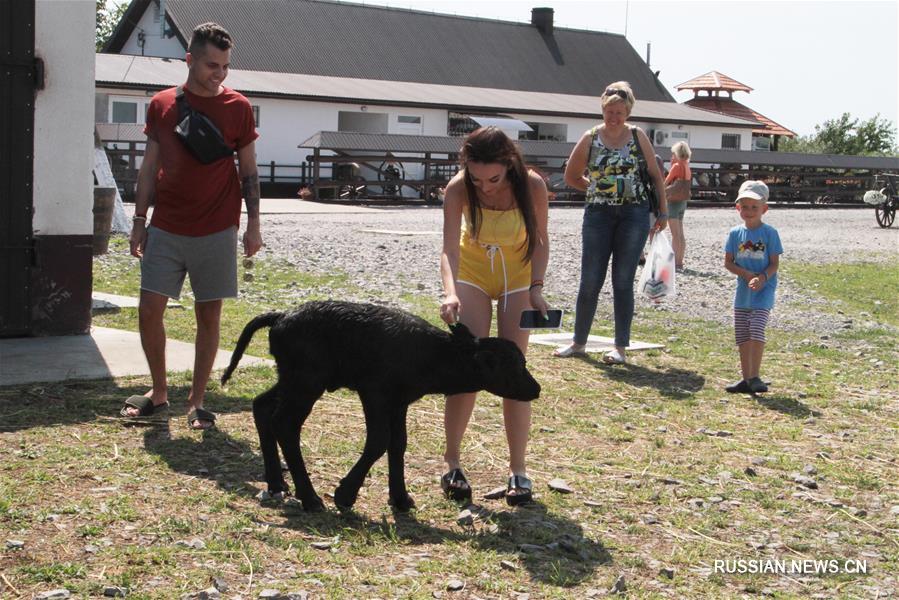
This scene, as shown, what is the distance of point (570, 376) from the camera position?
8266mm

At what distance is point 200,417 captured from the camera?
20.5ft

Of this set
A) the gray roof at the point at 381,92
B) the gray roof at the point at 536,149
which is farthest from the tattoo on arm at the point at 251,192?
the gray roof at the point at 381,92

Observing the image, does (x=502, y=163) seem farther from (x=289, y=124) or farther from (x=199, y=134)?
(x=289, y=124)

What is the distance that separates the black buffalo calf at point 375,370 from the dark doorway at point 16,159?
12.5 ft

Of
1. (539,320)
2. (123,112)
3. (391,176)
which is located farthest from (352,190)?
(539,320)

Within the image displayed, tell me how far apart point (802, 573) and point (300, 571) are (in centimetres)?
200

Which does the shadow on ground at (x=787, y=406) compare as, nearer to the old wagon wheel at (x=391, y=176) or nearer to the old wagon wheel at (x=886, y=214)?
the old wagon wheel at (x=886, y=214)

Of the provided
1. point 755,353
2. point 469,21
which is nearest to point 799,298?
point 755,353

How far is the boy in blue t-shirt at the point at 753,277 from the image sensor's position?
798cm

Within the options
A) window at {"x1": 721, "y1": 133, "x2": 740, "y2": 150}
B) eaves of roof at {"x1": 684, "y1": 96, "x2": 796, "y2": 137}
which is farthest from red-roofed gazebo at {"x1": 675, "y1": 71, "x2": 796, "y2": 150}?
window at {"x1": 721, "y1": 133, "x2": 740, "y2": 150}

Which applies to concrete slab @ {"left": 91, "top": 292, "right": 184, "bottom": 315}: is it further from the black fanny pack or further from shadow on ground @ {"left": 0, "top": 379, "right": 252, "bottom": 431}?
the black fanny pack

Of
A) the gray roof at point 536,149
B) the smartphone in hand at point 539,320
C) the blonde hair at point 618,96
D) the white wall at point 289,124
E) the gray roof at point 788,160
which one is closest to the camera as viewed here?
the smartphone in hand at point 539,320

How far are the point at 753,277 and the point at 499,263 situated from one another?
10.5 feet

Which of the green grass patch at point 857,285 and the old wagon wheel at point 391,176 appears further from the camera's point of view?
the old wagon wheel at point 391,176
